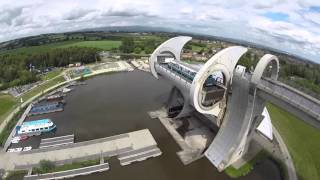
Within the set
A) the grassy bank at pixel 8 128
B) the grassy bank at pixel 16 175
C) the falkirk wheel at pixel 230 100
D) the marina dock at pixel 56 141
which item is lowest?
the grassy bank at pixel 8 128

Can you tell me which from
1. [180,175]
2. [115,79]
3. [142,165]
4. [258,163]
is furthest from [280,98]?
[115,79]

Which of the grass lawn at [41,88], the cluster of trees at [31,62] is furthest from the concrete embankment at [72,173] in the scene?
the cluster of trees at [31,62]

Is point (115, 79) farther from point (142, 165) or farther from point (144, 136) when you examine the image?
point (142, 165)

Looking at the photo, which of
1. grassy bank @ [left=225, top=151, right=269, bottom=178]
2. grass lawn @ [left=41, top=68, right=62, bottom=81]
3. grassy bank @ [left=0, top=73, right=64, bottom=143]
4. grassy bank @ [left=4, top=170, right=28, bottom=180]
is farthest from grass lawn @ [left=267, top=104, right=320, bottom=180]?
grass lawn @ [left=41, top=68, right=62, bottom=81]

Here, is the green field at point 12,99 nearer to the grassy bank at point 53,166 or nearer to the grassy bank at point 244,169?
the grassy bank at point 53,166

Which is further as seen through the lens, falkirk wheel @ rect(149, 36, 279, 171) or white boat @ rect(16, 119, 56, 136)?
white boat @ rect(16, 119, 56, 136)

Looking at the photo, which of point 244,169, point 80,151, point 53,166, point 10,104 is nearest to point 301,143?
point 244,169

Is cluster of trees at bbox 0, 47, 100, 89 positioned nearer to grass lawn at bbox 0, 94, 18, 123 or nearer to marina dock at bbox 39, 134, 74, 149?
grass lawn at bbox 0, 94, 18, 123

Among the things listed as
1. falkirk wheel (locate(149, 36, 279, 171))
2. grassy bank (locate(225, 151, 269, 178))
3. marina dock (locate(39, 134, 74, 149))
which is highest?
falkirk wheel (locate(149, 36, 279, 171))
